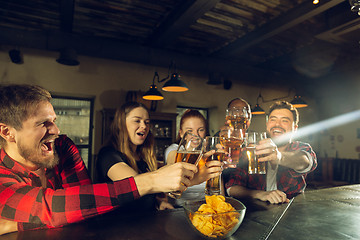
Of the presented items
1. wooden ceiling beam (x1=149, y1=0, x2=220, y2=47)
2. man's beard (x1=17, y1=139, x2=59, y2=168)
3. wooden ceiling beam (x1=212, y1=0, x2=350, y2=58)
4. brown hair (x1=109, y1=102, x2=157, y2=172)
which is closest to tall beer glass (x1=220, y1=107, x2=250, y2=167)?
brown hair (x1=109, y1=102, x2=157, y2=172)

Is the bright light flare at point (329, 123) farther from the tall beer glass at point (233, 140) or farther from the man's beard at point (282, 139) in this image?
the tall beer glass at point (233, 140)

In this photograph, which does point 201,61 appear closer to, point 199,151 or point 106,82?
point 106,82

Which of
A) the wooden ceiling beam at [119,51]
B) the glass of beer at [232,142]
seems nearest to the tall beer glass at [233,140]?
the glass of beer at [232,142]

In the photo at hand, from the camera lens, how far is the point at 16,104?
1146 millimetres

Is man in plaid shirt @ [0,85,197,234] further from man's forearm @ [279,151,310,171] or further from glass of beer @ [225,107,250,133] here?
man's forearm @ [279,151,310,171]

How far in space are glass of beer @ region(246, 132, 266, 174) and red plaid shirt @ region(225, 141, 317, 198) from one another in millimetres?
592

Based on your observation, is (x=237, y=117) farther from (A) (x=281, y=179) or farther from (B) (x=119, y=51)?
(B) (x=119, y=51)

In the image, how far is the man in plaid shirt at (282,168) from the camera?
1788mm

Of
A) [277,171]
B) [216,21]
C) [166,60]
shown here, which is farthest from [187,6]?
[277,171]

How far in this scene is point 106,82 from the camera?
16.3 ft

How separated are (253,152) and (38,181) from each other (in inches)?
47.2

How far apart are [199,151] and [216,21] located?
3.41 m

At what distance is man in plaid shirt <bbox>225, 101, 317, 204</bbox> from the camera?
179 cm

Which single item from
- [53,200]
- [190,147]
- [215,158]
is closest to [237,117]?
[215,158]
